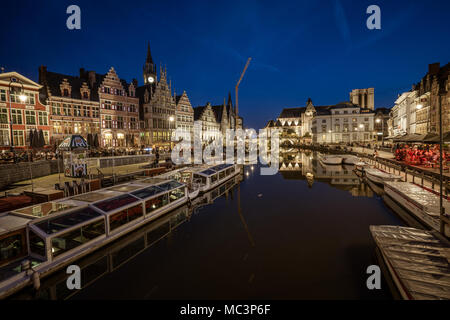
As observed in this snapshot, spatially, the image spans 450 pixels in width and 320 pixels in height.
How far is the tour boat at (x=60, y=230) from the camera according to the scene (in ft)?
23.5

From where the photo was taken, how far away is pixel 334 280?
775cm

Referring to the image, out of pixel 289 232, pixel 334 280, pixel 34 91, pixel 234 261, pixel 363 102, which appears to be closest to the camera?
pixel 334 280

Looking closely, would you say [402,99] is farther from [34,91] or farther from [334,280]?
[34,91]

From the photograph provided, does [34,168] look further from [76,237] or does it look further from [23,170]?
[76,237]

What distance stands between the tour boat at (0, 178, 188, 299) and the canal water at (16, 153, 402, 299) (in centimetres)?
52

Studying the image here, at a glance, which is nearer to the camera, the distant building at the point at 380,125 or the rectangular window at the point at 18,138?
the rectangular window at the point at 18,138

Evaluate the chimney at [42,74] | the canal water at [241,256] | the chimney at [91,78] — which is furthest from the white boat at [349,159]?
the chimney at [42,74]

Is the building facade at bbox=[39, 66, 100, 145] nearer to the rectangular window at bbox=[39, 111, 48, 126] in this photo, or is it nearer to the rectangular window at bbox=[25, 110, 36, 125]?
the rectangular window at bbox=[39, 111, 48, 126]

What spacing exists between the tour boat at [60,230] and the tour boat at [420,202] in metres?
13.8

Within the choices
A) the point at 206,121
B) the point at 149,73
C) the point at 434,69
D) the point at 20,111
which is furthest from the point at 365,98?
the point at 20,111

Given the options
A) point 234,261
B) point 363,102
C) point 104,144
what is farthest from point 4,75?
point 363,102

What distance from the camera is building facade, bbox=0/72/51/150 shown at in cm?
2844

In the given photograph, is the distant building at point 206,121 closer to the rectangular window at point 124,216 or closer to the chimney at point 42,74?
the chimney at point 42,74
